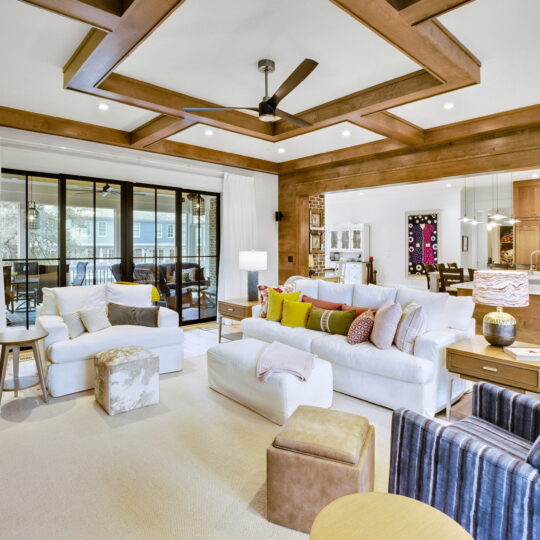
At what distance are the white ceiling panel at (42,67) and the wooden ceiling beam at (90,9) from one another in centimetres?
36

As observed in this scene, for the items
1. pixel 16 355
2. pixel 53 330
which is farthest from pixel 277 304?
pixel 16 355

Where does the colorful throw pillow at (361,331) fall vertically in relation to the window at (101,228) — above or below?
below

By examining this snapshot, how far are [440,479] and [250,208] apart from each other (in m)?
5.47

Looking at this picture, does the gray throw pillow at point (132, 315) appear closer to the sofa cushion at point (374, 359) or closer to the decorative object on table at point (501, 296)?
the sofa cushion at point (374, 359)

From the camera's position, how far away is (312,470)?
182 centimetres

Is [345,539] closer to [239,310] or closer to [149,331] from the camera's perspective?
[149,331]

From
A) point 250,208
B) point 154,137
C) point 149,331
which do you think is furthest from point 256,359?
point 250,208

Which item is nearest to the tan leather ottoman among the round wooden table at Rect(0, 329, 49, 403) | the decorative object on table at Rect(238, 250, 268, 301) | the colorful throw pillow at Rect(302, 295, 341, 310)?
the colorful throw pillow at Rect(302, 295, 341, 310)

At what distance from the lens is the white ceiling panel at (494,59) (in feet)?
7.97

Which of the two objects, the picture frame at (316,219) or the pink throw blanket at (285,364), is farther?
the picture frame at (316,219)

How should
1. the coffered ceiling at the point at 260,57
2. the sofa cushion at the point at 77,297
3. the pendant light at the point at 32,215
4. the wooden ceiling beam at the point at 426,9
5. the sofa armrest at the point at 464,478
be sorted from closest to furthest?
1. the sofa armrest at the point at 464,478
2. the wooden ceiling beam at the point at 426,9
3. the coffered ceiling at the point at 260,57
4. the sofa cushion at the point at 77,297
5. the pendant light at the point at 32,215

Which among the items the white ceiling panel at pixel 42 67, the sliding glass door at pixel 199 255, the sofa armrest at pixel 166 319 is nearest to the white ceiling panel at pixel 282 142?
the white ceiling panel at pixel 42 67

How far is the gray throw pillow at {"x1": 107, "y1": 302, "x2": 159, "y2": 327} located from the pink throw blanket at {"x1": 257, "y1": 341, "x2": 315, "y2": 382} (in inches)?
63.8

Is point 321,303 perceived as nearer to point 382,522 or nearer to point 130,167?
point 382,522
